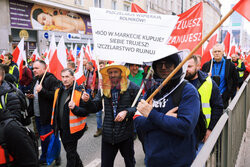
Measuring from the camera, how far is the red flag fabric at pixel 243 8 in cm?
160

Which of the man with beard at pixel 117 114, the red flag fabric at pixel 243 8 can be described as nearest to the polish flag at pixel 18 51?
the man with beard at pixel 117 114

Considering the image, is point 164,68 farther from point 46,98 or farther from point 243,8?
point 46,98

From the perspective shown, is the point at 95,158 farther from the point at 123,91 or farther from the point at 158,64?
the point at 158,64

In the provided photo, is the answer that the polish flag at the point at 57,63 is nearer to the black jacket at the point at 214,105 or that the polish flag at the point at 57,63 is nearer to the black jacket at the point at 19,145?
the black jacket at the point at 19,145

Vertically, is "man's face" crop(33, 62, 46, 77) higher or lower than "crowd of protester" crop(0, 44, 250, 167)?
higher

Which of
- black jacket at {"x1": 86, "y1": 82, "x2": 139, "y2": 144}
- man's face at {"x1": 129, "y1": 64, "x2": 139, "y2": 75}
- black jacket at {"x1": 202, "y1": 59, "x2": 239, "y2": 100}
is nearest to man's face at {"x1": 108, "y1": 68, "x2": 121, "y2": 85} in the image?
black jacket at {"x1": 86, "y1": 82, "x2": 139, "y2": 144}

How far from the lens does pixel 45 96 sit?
4.05 m

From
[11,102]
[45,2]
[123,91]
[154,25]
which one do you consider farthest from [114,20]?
[45,2]

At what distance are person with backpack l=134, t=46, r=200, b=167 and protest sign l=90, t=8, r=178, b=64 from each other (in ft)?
3.08

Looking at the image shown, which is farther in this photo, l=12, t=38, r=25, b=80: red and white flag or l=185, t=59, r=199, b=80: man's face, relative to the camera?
l=12, t=38, r=25, b=80: red and white flag

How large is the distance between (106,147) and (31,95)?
1.95m

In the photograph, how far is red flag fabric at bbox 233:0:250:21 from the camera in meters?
1.60

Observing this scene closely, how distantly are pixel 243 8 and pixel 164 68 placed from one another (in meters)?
0.70

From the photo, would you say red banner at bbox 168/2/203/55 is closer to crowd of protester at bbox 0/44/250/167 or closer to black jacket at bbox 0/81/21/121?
crowd of protester at bbox 0/44/250/167
